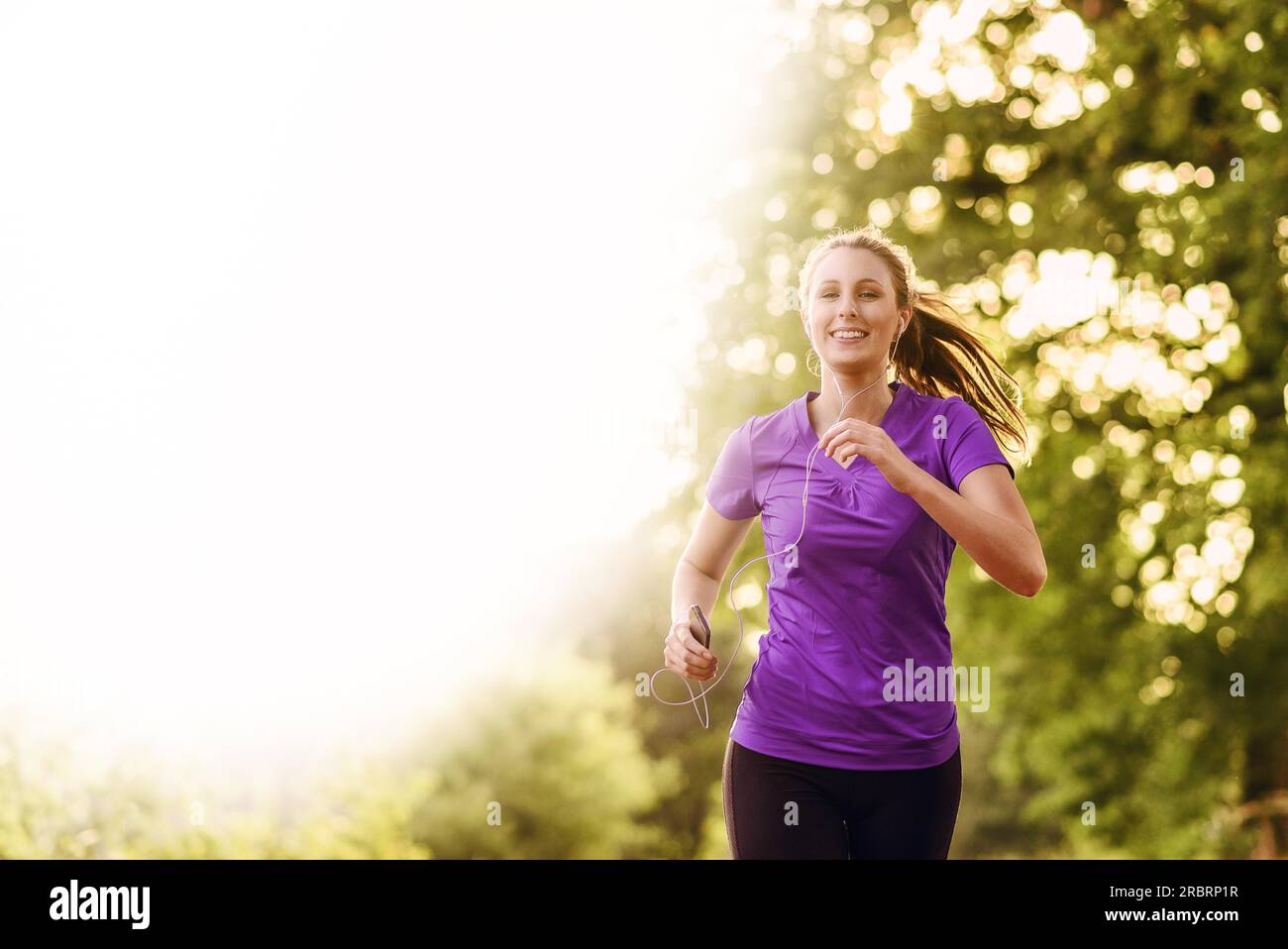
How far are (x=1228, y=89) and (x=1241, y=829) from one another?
7.80m

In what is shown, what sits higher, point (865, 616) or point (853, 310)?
point (853, 310)

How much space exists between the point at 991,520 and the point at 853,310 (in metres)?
0.56

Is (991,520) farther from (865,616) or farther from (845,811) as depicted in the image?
(845,811)

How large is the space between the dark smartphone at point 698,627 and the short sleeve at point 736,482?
10.1 inches

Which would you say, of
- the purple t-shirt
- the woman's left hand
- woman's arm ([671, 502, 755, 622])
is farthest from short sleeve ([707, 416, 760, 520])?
the woman's left hand

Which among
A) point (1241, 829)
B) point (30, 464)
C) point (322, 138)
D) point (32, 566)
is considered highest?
point (322, 138)

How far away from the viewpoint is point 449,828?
89.4 feet

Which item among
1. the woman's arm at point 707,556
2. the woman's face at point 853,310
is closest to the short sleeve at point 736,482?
the woman's arm at point 707,556

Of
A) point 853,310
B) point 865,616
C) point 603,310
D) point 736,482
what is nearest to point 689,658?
point 865,616

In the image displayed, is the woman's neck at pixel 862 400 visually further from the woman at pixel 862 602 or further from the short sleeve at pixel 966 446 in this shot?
the short sleeve at pixel 966 446

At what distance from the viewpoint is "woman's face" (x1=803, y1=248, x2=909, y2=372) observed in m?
2.99

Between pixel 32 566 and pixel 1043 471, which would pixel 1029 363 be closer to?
pixel 1043 471

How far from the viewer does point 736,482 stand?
315cm

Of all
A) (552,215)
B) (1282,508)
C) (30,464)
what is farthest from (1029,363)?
(30,464)
